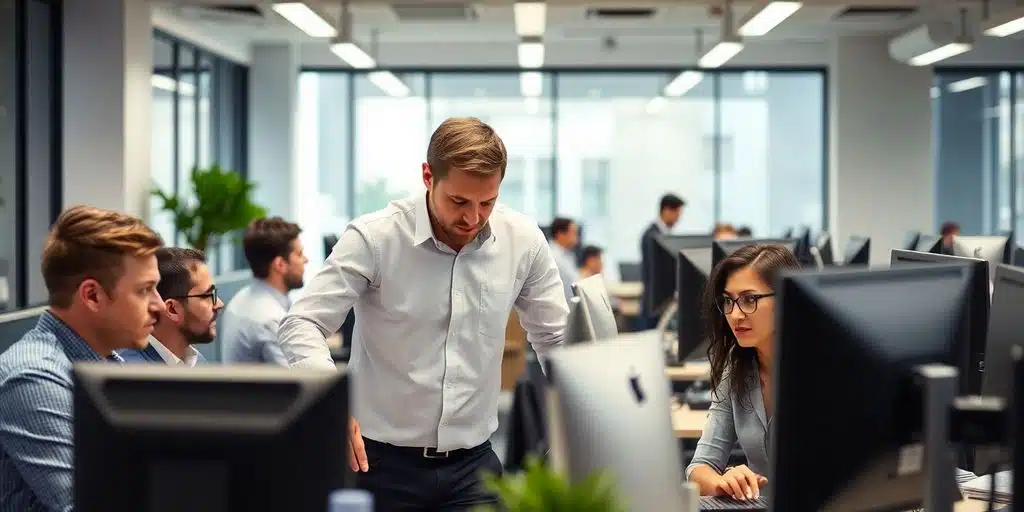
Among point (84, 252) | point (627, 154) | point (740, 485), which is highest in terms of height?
point (627, 154)

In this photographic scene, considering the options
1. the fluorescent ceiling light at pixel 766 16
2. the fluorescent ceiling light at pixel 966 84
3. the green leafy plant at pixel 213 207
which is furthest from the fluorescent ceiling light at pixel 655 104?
the green leafy plant at pixel 213 207

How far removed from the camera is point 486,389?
8.34ft

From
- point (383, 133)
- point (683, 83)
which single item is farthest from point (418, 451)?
point (383, 133)

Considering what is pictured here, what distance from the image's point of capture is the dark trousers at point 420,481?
244 centimetres

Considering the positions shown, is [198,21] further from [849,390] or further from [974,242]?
[849,390]

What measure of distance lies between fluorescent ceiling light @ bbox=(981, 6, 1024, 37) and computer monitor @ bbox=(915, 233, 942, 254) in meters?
3.12

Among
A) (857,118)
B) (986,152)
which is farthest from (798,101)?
(986,152)

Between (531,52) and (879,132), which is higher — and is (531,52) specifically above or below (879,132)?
above

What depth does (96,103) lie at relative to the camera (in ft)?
25.5

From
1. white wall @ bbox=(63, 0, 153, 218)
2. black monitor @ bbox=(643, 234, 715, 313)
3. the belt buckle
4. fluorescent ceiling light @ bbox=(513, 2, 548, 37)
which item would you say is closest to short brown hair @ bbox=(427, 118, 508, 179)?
the belt buckle

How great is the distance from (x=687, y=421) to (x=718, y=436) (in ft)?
4.13

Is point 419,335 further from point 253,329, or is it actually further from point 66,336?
point 253,329

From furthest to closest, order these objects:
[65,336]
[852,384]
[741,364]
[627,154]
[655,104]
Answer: [627,154], [655,104], [741,364], [65,336], [852,384]

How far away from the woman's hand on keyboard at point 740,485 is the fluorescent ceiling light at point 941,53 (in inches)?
284
